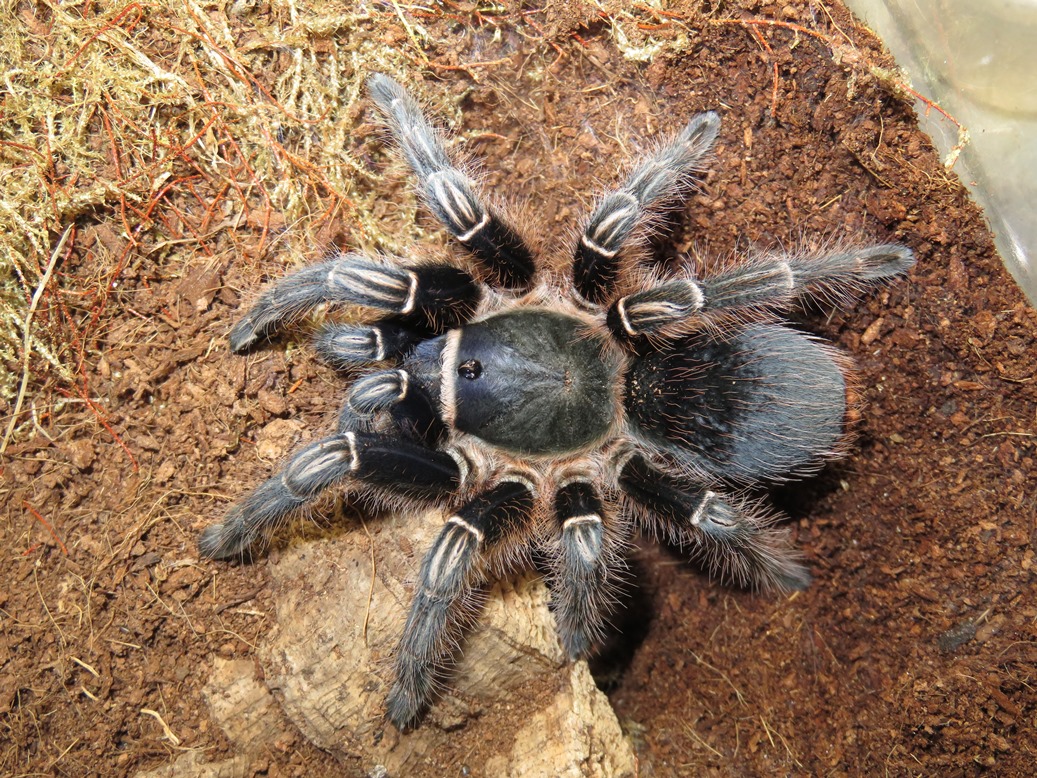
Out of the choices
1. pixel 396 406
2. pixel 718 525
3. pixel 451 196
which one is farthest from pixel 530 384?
pixel 718 525

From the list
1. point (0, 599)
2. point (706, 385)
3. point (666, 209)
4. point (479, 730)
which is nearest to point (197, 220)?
point (0, 599)

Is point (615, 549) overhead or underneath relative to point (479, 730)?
overhead

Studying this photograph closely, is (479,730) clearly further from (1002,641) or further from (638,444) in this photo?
(1002,641)

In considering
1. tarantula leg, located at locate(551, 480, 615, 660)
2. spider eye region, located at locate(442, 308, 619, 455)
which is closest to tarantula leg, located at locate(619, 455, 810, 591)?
tarantula leg, located at locate(551, 480, 615, 660)

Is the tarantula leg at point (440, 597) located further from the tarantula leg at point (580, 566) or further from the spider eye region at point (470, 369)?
the spider eye region at point (470, 369)

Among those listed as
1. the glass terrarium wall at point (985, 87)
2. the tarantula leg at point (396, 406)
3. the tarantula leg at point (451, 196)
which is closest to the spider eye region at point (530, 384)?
the tarantula leg at point (396, 406)

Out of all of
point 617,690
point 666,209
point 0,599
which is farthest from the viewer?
point 617,690

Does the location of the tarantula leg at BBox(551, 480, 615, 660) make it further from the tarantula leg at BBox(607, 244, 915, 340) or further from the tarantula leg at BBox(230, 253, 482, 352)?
the tarantula leg at BBox(230, 253, 482, 352)
